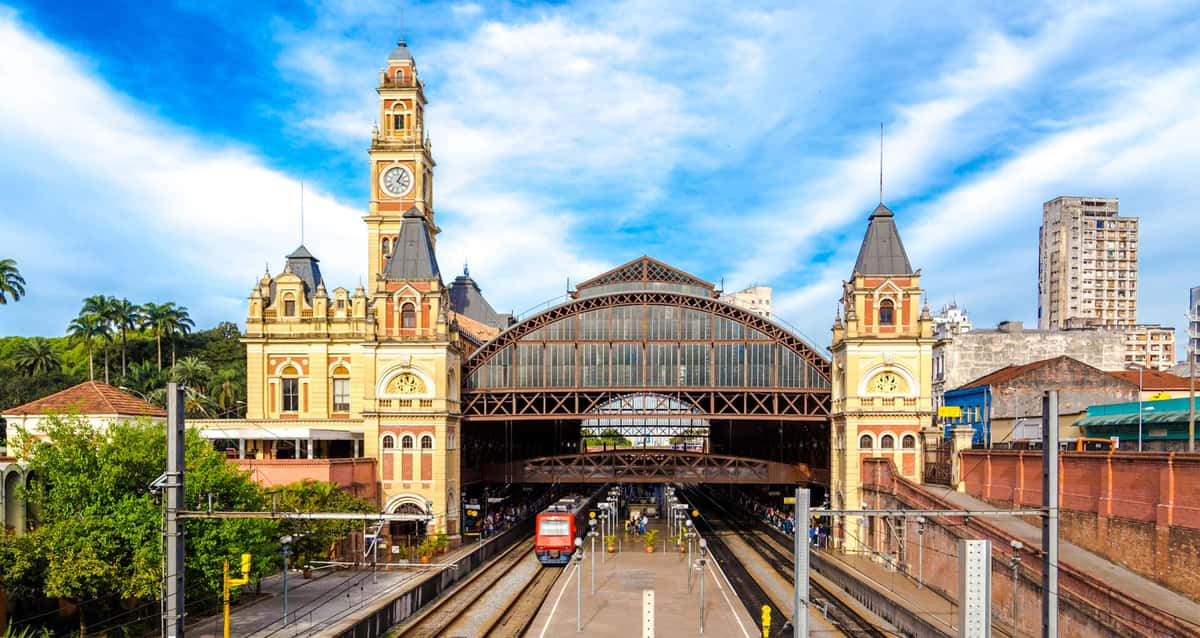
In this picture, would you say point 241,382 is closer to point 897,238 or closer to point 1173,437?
point 897,238

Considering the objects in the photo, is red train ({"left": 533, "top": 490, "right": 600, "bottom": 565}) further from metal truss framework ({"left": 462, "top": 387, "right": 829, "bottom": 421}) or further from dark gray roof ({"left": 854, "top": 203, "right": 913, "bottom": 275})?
dark gray roof ({"left": 854, "top": 203, "right": 913, "bottom": 275})

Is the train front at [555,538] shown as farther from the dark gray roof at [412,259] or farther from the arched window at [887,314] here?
the arched window at [887,314]

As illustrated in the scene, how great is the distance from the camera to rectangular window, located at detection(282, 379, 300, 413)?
64.5 meters

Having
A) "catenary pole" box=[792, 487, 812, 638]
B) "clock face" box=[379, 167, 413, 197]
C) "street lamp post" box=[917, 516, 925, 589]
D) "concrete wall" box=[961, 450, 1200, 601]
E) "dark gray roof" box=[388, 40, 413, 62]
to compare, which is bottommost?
"street lamp post" box=[917, 516, 925, 589]

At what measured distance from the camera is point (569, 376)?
216 ft

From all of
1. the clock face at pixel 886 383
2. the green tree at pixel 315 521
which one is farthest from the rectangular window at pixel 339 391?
the clock face at pixel 886 383

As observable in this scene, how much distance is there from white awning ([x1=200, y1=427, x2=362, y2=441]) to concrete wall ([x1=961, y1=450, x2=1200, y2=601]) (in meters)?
40.2

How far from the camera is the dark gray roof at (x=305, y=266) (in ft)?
227

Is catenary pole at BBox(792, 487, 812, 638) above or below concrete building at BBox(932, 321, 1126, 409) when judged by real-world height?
below

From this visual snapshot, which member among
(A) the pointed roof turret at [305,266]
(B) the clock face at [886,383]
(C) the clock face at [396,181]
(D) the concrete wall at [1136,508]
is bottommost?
(D) the concrete wall at [1136,508]

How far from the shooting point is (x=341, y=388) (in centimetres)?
6450

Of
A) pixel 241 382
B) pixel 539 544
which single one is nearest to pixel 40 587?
pixel 539 544

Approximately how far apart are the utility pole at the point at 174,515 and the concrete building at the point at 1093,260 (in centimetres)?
16275

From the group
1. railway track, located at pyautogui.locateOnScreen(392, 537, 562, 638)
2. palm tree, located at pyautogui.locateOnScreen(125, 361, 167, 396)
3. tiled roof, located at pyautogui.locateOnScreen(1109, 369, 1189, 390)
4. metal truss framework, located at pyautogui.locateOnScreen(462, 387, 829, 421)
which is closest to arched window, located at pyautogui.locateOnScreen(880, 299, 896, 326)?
metal truss framework, located at pyautogui.locateOnScreen(462, 387, 829, 421)
